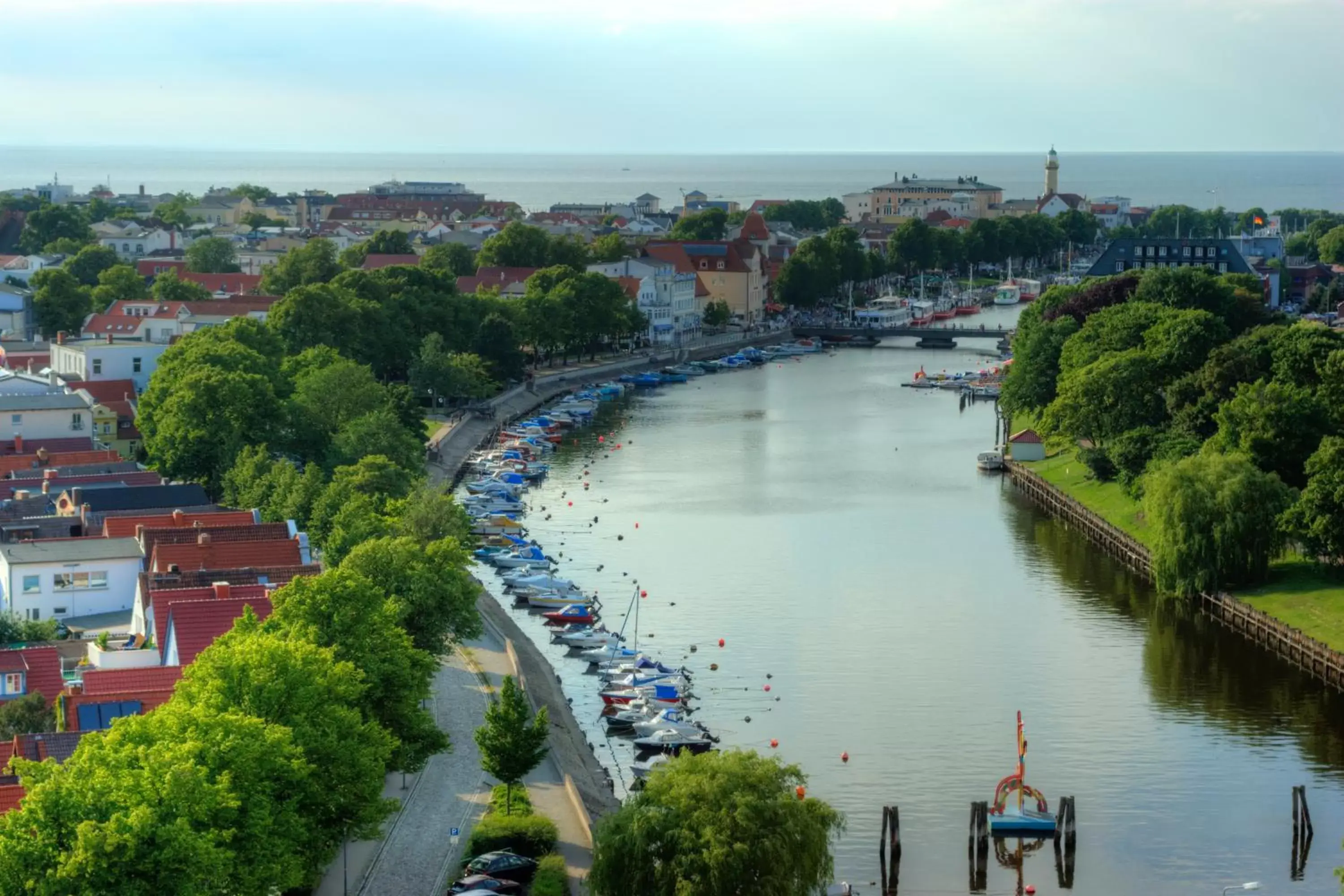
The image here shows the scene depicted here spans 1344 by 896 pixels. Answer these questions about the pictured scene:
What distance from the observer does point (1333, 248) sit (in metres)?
123

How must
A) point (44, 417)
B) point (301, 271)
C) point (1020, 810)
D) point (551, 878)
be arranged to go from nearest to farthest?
1. point (551, 878)
2. point (1020, 810)
3. point (44, 417)
4. point (301, 271)

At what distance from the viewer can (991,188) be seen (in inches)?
6481

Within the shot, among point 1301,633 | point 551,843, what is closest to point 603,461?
point 1301,633

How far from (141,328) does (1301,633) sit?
46177 mm

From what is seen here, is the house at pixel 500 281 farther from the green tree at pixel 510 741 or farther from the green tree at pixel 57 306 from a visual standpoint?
the green tree at pixel 510 741

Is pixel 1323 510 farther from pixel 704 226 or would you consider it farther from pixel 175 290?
pixel 704 226

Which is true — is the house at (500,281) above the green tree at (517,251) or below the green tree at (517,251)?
below

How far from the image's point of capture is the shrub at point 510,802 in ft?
93.1

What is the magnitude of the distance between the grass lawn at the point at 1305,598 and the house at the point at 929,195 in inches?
4674

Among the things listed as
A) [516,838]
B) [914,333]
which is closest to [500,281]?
[914,333]

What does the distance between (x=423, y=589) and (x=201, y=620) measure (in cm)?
406

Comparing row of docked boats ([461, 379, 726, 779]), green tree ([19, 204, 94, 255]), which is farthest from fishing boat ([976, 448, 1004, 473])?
green tree ([19, 204, 94, 255])

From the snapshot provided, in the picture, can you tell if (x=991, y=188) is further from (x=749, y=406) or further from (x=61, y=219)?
(x=749, y=406)

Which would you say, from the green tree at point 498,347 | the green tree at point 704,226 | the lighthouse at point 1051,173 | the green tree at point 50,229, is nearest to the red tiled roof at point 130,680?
the green tree at point 498,347
